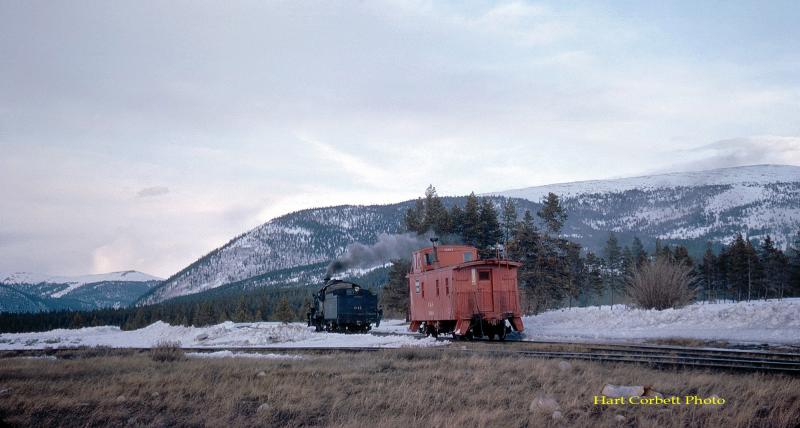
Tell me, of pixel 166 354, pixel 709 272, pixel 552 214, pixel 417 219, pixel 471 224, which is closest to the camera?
pixel 166 354

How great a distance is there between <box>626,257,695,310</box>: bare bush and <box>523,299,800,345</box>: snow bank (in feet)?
8.87

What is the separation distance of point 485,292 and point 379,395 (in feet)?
48.1

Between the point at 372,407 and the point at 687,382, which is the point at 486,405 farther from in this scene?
the point at 687,382

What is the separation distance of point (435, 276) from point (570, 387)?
1626cm

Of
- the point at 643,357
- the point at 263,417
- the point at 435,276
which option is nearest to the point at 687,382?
the point at 643,357

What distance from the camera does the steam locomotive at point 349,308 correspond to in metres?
35.3

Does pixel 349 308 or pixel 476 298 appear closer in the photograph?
pixel 476 298

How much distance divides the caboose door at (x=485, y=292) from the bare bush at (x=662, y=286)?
475 inches

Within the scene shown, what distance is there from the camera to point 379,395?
10648 millimetres

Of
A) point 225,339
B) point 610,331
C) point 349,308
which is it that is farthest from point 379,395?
point 349,308

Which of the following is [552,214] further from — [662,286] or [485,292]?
[485,292]

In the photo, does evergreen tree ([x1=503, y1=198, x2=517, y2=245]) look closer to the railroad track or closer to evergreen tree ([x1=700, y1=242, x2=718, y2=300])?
the railroad track

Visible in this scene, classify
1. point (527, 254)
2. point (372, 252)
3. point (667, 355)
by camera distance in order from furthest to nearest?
point (527, 254) < point (372, 252) < point (667, 355)

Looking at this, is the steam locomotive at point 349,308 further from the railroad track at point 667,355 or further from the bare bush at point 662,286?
the bare bush at point 662,286
